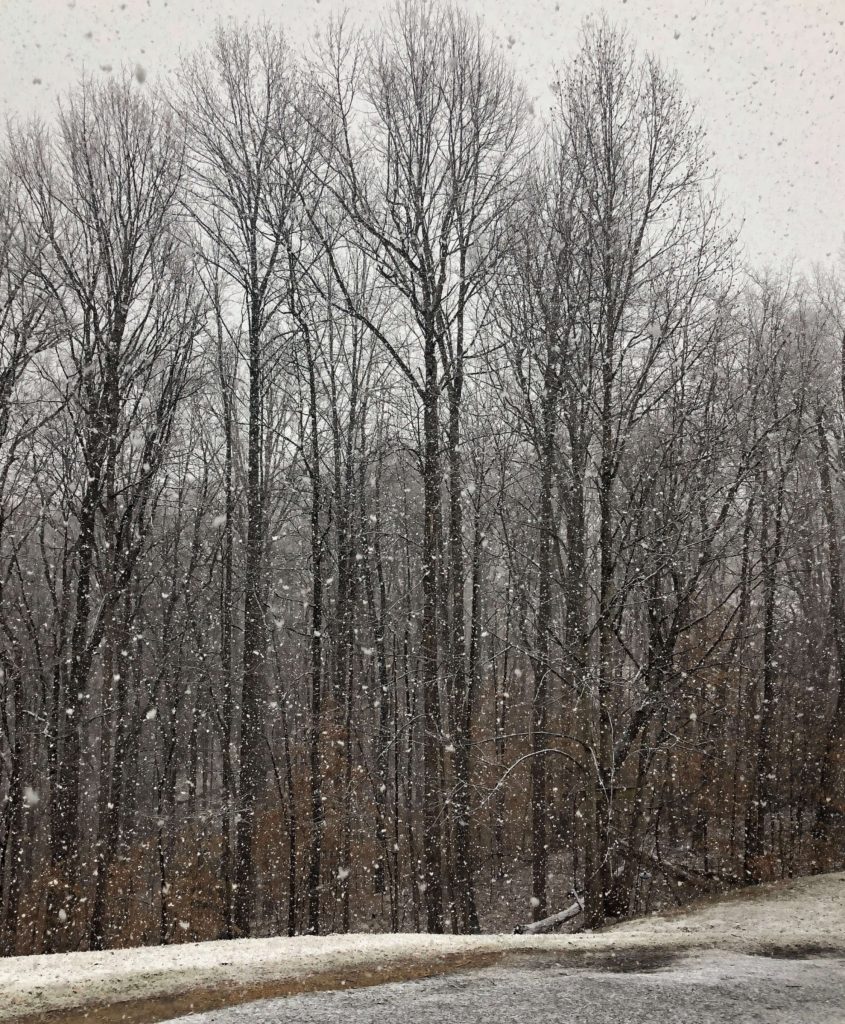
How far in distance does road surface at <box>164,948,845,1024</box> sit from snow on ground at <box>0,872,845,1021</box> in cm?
49

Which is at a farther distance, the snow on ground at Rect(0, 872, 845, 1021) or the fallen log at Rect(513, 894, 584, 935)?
the fallen log at Rect(513, 894, 584, 935)

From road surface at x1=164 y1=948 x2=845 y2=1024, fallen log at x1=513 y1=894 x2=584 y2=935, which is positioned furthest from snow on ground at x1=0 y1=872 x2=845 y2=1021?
fallen log at x1=513 y1=894 x2=584 y2=935

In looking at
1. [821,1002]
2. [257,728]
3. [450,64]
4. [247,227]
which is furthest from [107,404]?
[821,1002]

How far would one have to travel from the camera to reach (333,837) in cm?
1428

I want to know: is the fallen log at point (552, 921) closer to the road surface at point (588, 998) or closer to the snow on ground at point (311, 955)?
the snow on ground at point (311, 955)

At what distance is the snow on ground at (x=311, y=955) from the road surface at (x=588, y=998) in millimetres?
491

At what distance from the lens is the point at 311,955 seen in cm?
559

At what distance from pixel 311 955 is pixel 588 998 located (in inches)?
81.9

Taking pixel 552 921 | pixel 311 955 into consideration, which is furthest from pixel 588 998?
pixel 552 921

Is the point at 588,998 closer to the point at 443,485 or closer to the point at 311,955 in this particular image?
the point at 311,955

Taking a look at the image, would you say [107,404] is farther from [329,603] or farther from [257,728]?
[329,603]

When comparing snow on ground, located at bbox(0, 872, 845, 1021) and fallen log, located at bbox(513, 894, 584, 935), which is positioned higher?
snow on ground, located at bbox(0, 872, 845, 1021)

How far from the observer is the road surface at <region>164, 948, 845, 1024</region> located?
420cm

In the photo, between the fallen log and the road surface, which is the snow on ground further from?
the fallen log
